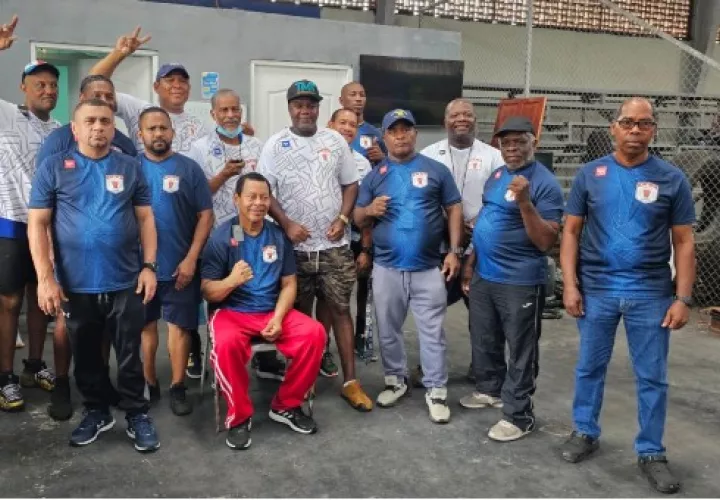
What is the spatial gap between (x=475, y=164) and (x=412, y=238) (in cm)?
67

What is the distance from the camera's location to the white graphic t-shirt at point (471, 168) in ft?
12.8

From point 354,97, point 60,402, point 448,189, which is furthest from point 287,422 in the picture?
point 354,97

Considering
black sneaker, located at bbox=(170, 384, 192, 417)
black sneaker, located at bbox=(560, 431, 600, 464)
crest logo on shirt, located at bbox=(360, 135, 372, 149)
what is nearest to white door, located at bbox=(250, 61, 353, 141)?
crest logo on shirt, located at bbox=(360, 135, 372, 149)

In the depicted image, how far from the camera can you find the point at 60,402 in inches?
138

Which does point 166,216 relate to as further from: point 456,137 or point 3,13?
point 3,13

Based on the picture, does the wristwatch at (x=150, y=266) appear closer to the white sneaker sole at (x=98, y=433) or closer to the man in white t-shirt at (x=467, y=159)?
the white sneaker sole at (x=98, y=433)

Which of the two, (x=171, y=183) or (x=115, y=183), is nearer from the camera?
(x=115, y=183)

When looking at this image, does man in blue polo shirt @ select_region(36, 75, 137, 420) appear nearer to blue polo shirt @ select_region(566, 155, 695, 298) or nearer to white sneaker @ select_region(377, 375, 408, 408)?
white sneaker @ select_region(377, 375, 408, 408)

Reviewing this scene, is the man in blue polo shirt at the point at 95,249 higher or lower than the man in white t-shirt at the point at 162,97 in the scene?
lower

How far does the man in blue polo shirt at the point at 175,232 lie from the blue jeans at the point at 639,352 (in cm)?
191

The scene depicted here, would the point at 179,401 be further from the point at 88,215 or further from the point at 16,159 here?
the point at 16,159

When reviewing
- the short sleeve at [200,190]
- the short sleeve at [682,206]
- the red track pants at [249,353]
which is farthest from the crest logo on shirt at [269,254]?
the short sleeve at [682,206]

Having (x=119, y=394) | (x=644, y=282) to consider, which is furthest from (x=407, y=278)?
(x=119, y=394)

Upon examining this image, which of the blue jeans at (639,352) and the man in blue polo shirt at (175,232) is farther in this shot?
the man in blue polo shirt at (175,232)
